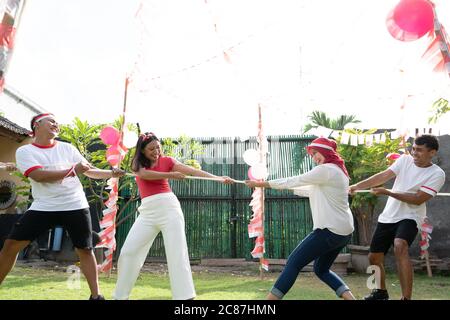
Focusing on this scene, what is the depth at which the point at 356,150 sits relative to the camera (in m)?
6.86

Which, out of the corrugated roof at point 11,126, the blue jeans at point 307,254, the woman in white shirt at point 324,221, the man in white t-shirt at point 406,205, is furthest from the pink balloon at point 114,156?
the corrugated roof at point 11,126

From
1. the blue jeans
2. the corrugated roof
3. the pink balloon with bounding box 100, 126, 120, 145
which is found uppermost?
the corrugated roof

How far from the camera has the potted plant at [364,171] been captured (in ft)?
21.9

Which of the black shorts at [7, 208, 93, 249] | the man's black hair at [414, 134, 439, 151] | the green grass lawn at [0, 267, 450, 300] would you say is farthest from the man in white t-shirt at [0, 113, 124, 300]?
the man's black hair at [414, 134, 439, 151]

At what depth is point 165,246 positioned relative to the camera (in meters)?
3.07

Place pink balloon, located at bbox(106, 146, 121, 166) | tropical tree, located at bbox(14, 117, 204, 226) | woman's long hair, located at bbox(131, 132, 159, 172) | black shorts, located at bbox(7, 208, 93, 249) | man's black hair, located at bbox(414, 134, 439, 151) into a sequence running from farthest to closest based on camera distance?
tropical tree, located at bbox(14, 117, 204, 226), pink balloon, located at bbox(106, 146, 121, 166), man's black hair, located at bbox(414, 134, 439, 151), woman's long hair, located at bbox(131, 132, 159, 172), black shorts, located at bbox(7, 208, 93, 249)

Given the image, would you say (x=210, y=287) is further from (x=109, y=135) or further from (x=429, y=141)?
(x=429, y=141)

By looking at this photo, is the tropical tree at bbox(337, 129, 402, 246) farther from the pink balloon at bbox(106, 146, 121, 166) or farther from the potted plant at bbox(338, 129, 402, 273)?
the pink balloon at bbox(106, 146, 121, 166)

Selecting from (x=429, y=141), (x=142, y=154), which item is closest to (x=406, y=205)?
(x=429, y=141)

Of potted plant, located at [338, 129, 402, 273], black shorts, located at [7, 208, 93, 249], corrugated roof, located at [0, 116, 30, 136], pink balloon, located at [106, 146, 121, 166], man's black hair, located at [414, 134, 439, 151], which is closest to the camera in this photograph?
black shorts, located at [7, 208, 93, 249]

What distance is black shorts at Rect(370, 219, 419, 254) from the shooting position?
11.6 ft

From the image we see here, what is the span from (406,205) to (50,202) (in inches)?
130

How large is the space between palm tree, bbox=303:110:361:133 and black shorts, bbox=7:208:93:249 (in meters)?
7.18

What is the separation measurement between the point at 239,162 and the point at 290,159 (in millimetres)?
1044
